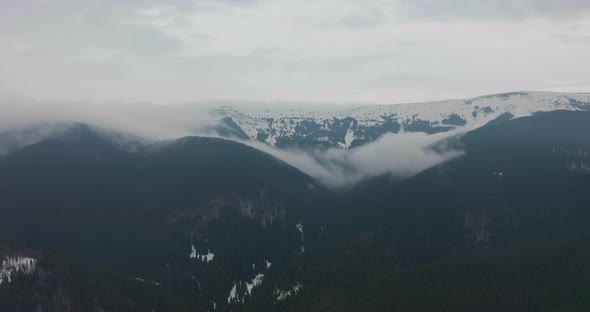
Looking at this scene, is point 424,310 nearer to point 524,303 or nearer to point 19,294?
A: point 524,303

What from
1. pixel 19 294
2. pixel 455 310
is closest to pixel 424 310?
pixel 455 310

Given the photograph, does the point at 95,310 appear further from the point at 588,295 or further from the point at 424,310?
the point at 588,295

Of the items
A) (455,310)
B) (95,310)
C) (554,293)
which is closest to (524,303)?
(554,293)

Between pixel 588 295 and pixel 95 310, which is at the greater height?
pixel 588 295

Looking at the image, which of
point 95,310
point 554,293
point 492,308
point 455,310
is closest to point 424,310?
point 455,310

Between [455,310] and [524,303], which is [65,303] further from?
[524,303]
